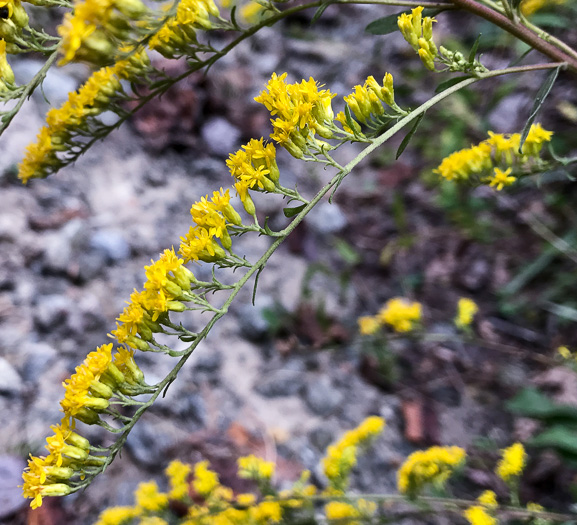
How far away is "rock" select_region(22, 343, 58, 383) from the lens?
2.18 metres

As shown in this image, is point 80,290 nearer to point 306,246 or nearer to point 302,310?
point 302,310

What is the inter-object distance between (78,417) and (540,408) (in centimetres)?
196

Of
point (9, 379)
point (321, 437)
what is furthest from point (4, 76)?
point (321, 437)

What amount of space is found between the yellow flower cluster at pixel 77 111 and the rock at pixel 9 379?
1084 millimetres

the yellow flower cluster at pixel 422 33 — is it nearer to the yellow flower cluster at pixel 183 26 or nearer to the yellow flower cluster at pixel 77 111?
the yellow flower cluster at pixel 183 26

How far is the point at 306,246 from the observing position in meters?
3.53

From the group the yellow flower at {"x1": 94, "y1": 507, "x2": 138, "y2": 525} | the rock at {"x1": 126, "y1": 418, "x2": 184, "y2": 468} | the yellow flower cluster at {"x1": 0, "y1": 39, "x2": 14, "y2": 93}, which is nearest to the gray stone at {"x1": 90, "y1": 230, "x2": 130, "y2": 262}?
the rock at {"x1": 126, "y1": 418, "x2": 184, "y2": 468}

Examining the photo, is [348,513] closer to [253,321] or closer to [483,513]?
[483,513]

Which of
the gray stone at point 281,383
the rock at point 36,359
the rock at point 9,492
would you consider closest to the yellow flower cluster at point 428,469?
the gray stone at point 281,383

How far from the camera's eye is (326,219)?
3.86 m

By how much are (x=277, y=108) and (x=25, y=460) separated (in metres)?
1.72

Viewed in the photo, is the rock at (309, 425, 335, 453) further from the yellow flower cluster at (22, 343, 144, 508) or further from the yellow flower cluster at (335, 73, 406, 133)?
the yellow flower cluster at (335, 73, 406, 133)

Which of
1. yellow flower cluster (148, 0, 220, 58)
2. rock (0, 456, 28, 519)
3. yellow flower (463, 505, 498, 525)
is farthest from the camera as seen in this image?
rock (0, 456, 28, 519)

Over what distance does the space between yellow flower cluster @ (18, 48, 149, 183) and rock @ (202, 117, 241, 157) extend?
252 cm
